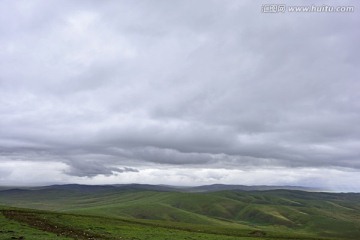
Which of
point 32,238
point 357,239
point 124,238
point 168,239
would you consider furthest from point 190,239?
point 357,239

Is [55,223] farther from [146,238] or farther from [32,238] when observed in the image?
[32,238]

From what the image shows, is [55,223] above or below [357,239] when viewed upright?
above

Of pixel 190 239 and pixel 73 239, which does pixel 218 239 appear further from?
pixel 73 239

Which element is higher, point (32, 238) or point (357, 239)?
point (32, 238)

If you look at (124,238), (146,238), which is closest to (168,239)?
(146,238)

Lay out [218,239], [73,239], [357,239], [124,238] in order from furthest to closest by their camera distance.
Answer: [357,239], [218,239], [124,238], [73,239]

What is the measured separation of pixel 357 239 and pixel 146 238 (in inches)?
6409

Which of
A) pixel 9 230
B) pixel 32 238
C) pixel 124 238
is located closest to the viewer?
pixel 32 238

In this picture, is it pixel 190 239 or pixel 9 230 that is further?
pixel 190 239

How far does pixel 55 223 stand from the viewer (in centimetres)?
6725

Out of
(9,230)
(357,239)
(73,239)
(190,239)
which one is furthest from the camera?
(357,239)

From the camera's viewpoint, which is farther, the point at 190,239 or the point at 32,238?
the point at 190,239

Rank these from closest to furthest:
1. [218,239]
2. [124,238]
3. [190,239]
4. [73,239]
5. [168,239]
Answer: [73,239], [124,238], [168,239], [190,239], [218,239]

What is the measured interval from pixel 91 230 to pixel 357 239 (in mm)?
166827
